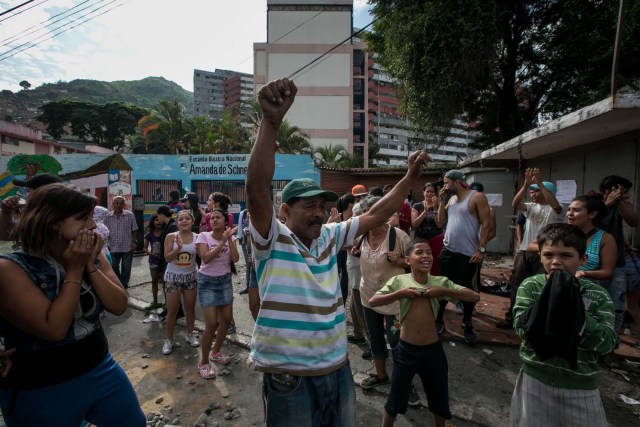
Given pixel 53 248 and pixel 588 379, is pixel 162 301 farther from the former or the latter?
pixel 588 379

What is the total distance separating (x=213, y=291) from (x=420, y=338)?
91.6 inches

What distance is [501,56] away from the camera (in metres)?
13.4

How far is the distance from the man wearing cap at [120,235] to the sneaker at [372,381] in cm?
499

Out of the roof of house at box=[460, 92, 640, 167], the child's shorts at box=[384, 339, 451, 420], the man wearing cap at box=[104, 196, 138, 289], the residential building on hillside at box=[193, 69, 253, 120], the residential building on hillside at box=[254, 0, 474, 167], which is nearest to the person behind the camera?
the child's shorts at box=[384, 339, 451, 420]

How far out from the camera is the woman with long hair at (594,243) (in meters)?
3.00

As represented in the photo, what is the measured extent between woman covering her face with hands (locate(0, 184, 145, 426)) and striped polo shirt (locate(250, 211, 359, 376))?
2.80ft

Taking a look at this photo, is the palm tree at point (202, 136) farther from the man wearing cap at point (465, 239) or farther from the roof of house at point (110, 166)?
the man wearing cap at point (465, 239)

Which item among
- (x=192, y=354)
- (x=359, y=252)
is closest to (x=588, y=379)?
(x=359, y=252)

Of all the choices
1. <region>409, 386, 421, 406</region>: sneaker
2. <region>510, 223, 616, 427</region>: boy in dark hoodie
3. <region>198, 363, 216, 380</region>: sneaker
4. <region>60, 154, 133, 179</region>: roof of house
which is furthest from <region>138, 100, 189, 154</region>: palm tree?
<region>510, 223, 616, 427</region>: boy in dark hoodie

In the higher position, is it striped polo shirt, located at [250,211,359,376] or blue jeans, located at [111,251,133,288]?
striped polo shirt, located at [250,211,359,376]

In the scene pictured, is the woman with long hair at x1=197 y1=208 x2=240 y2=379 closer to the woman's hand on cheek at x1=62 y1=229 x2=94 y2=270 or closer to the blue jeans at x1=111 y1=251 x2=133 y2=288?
the woman's hand on cheek at x1=62 y1=229 x2=94 y2=270

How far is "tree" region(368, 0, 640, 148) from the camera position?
11016 millimetres

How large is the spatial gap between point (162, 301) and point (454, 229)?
16.6 feet

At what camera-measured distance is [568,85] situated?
13047mm
